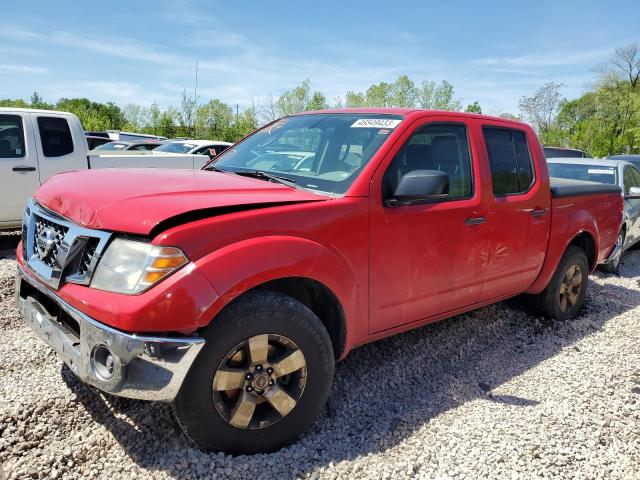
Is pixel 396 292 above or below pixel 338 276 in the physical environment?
below

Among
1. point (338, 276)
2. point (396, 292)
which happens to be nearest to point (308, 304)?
point (338, 276)

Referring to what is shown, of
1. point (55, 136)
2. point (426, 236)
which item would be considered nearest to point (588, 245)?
point (426, 236)

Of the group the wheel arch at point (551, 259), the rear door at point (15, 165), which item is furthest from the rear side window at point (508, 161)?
the rear door at point (15, 165)

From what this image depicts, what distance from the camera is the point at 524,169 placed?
165 inches

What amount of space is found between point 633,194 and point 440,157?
17.2 ft

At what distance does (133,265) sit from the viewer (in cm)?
227

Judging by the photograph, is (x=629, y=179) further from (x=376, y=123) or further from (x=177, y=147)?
(x=177, y=147)

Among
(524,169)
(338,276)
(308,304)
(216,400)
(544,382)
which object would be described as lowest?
(544,382)

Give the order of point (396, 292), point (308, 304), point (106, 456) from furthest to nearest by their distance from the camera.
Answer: point (396, 292) → point (308, 304) → point (106, 456)

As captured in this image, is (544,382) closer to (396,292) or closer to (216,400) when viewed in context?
(396,292)

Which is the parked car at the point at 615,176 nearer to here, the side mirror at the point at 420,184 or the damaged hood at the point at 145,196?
the side mirror at the point at 420,184

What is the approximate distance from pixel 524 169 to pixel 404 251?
168cm

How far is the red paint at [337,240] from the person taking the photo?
227 cm

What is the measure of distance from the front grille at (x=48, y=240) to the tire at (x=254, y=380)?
93cm
